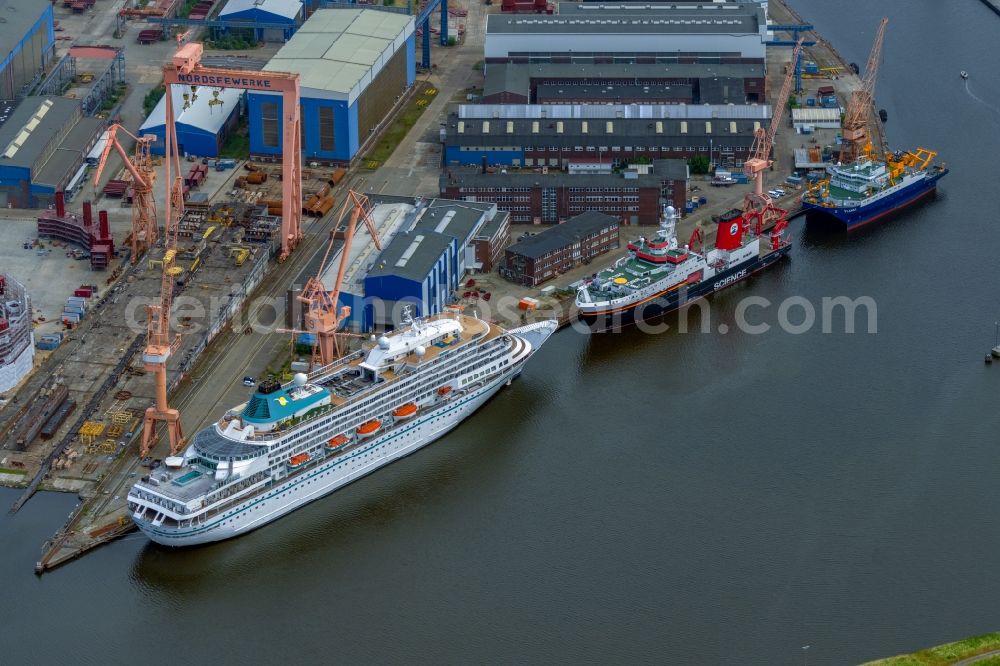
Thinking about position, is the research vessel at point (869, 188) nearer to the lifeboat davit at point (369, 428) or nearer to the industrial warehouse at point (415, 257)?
the industrial warehouse at point (415, 257)

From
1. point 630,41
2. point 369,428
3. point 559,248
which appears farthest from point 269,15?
point 369,428

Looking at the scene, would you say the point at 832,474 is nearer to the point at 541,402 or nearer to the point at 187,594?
the point at 541,402

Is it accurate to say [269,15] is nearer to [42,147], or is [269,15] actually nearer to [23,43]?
[23,43]

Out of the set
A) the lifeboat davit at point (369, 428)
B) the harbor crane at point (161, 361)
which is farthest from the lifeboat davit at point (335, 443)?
the harbor crane at point (161, 361)

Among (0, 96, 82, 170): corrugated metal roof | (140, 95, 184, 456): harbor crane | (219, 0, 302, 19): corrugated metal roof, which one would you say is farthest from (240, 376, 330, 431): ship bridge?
(219, 0, 302, 19): corrugated metal roof

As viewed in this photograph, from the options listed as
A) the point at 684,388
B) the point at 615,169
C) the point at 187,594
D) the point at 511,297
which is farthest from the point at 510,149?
the point at 187,594

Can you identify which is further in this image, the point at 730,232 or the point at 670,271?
the point at 730,232
